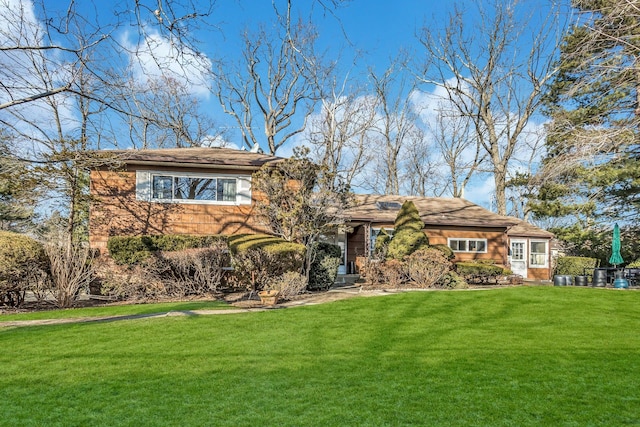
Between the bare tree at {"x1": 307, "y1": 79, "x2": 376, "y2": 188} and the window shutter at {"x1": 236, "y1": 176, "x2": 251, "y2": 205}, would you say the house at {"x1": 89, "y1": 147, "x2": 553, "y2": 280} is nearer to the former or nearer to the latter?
the window shutter at {"x1": 236, "y1": 176, "x2": 251, "y2": 205}

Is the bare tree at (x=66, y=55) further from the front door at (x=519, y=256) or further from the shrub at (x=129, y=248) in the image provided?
the front door at (x=519, y=256)

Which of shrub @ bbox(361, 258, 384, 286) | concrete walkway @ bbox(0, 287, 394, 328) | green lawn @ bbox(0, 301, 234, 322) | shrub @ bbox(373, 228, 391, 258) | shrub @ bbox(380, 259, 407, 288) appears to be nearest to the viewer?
concrete walkway @ bbox(0, 287, 394, 328)

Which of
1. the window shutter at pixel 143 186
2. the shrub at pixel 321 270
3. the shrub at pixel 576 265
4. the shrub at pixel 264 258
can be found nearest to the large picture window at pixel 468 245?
the shrub at pixel 576 265

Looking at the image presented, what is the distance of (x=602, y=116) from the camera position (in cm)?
1312

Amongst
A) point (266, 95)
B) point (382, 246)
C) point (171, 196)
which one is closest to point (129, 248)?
point (171, 196)

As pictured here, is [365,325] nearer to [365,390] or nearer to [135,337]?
[365,390]

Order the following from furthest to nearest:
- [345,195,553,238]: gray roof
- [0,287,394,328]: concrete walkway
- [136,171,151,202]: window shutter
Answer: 1. [345,195,553,238]: gray roof
2. [136,171,151,202]: window shutter
3. [0,287,394,328]: concrete walkway

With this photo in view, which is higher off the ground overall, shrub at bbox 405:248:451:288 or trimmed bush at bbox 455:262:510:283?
shrub at bbox 405:248:451:288

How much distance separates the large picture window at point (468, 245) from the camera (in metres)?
20.7

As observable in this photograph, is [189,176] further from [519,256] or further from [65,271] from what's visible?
[519,256]

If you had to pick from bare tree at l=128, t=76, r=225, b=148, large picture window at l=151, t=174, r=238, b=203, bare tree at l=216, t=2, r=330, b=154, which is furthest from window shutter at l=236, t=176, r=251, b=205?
bare tree at l=128, t=76, r=225, b=148

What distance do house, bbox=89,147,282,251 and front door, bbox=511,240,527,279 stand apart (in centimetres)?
1563

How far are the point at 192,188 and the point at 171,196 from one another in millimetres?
755

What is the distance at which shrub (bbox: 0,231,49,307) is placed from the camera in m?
9.37
